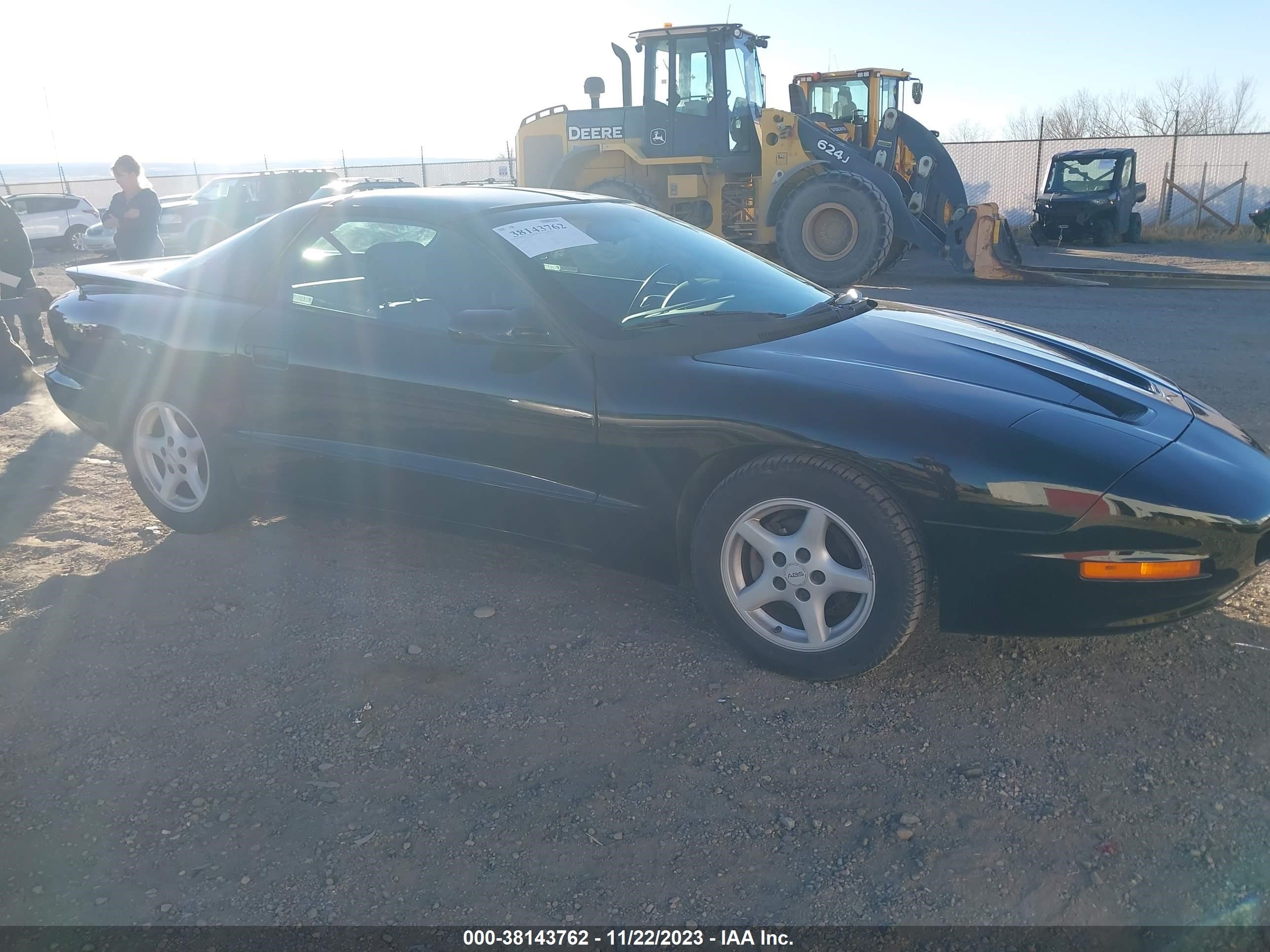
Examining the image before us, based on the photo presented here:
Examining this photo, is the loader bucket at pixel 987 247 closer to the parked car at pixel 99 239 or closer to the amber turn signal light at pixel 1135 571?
the amber turn signal light at pixel 1135 571

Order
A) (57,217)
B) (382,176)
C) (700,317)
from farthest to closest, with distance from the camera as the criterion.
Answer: (382,176), (57,217), (700,317)

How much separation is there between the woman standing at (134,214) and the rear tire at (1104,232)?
17.8m

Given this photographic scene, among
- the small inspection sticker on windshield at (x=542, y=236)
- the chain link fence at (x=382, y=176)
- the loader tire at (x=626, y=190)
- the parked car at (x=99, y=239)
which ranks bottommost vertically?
the parked car at (x=99, y=239)

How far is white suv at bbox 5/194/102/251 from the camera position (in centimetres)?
2119

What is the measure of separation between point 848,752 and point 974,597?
1.83ft

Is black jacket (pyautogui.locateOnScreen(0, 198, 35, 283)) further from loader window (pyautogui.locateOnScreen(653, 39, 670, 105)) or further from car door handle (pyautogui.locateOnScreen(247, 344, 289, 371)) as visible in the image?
loader window (pyautogui.locateOnScreen(653, 39, 670, 105))

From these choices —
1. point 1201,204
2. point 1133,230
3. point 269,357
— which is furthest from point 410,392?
point 1201,204

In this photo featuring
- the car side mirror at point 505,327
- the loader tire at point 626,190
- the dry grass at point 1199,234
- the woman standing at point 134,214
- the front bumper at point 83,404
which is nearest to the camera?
the car side mirror at point 505,327

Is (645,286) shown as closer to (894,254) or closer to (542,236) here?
(542,236)

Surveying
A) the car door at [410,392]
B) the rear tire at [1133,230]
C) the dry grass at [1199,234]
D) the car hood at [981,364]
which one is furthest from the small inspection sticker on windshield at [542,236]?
the dry grass at [1199,234]

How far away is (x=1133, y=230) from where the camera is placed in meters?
20.2

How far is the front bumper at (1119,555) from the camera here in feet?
8.69

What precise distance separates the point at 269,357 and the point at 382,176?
1071 inches

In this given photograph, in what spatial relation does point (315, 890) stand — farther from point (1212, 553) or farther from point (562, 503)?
point (1212, 553)
